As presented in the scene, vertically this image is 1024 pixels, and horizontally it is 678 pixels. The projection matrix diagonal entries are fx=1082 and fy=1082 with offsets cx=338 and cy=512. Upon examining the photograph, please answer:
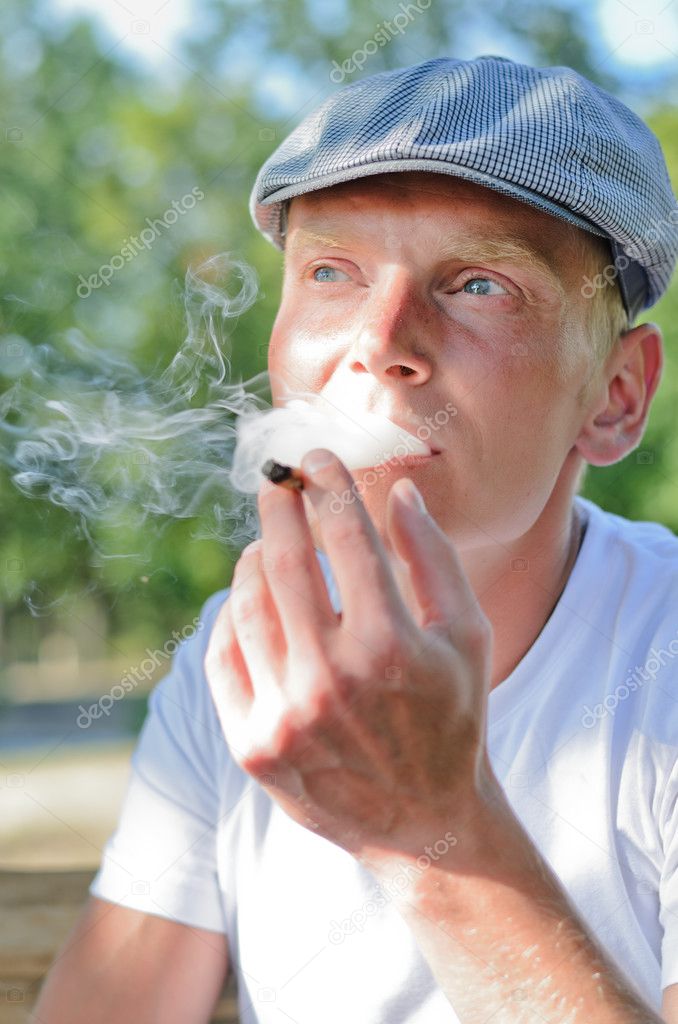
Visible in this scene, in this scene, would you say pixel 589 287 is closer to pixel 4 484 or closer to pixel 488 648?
pixel 488 648

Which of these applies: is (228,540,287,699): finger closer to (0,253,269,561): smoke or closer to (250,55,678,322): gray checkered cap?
(0,253,269,561): smoke

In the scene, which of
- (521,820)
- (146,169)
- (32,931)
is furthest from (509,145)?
(146,169)

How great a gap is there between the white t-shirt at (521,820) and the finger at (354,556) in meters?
0.78

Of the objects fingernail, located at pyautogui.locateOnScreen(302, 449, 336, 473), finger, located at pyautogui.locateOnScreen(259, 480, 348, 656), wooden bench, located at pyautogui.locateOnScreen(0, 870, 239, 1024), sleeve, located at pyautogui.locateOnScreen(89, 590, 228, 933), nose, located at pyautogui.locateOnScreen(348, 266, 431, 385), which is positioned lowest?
wooden bench, located at pyautogui.locateOnScreen(0, 870, 239, 1024)

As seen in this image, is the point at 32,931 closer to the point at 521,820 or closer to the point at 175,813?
the point at 175,813

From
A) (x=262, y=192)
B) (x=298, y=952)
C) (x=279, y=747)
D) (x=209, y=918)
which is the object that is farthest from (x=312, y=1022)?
(x=262, y=192)

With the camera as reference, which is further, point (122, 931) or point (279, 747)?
point (122, 931)

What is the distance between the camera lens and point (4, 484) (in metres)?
7.68

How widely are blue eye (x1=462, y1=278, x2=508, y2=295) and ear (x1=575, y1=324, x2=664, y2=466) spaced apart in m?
0.36

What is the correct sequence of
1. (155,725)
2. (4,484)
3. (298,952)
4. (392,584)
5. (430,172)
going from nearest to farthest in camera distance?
1. (392,584)
2. (430,172)
3. (298,952)
4. (155,725)
5. (4,484)

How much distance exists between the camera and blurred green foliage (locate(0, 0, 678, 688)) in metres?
9.08

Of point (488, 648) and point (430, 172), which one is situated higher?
point (430, 172)

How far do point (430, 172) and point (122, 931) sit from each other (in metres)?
1.58

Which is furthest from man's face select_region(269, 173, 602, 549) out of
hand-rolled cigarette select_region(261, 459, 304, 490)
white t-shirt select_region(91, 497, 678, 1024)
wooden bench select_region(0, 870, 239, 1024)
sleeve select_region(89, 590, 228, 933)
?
wooden bench select_region(0, 870, 239, 1024)
